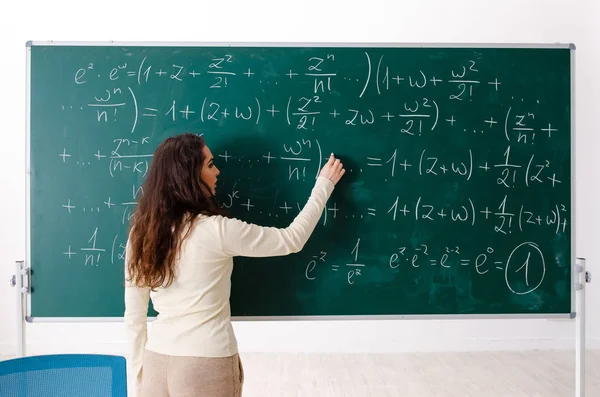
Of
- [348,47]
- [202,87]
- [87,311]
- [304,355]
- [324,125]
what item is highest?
[348,47]

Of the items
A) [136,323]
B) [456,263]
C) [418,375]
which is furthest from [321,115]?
[418,375]

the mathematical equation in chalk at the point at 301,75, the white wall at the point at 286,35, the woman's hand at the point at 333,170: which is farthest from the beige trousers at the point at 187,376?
the white wall at the point at 286,35

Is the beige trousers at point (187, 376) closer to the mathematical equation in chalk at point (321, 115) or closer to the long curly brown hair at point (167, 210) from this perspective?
the long curly brown hair at point (167, 210)

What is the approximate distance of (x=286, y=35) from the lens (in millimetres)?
4438

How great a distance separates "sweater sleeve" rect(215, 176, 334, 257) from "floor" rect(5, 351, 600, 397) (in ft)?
6.11

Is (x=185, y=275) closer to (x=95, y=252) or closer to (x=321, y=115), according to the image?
(x=95, y=252)

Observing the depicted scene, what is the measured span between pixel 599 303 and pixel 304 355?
2646 mm

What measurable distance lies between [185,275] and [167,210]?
253mm

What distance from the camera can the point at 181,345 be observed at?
6.34 feet

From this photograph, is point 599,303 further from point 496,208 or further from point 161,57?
point 161,57

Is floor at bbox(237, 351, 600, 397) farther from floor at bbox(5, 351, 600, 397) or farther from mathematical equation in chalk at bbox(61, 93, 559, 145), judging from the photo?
mathematical equation in chalk at bbox(61, 93, 559, 145)

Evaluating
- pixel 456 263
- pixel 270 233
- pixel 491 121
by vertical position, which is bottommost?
pixel 456 263

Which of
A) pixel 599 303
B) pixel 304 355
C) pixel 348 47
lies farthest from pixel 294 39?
pixel 599 303

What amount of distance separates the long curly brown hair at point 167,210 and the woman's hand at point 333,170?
27.0 inches
